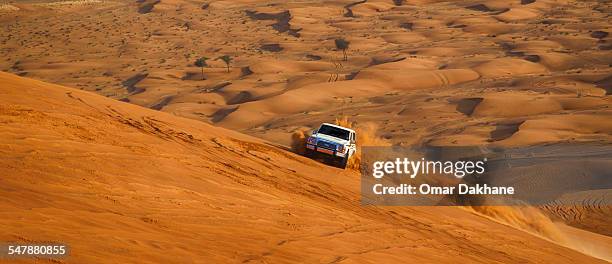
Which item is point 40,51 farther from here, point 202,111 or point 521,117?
point 521,117

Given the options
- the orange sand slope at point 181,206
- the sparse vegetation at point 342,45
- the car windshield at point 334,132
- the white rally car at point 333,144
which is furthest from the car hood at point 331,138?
the sparse vegetation at point 342,45

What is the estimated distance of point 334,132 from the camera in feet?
61.2

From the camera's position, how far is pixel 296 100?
117ft

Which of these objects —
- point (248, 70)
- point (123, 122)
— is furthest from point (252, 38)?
point (123, 122)

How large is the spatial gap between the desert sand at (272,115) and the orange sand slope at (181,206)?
0.14 feet

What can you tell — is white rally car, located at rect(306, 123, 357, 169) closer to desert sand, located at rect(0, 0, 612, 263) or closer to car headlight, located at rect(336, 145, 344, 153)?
car headlight, located at rect(336, 145, 344, 153)

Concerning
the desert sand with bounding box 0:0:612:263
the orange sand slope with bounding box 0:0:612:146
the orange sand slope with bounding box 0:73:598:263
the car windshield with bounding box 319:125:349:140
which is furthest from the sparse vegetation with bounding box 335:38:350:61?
the orange sand slope with bounding box 0:73:598:263

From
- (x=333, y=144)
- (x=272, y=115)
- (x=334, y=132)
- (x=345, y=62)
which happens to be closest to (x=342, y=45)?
(x=345, y=62)

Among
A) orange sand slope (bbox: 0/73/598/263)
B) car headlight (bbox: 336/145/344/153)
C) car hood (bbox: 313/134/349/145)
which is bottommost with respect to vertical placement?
car headlight (bbox: 336/145/344/153)

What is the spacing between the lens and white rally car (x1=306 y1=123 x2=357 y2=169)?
1769cm

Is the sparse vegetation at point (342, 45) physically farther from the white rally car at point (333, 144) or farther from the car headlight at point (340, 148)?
the car headlight at point (340, 148)

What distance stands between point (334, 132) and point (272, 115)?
1528 centimetres

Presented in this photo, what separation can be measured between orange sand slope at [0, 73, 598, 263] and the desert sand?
0.14ft

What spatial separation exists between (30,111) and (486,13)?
57530mm
